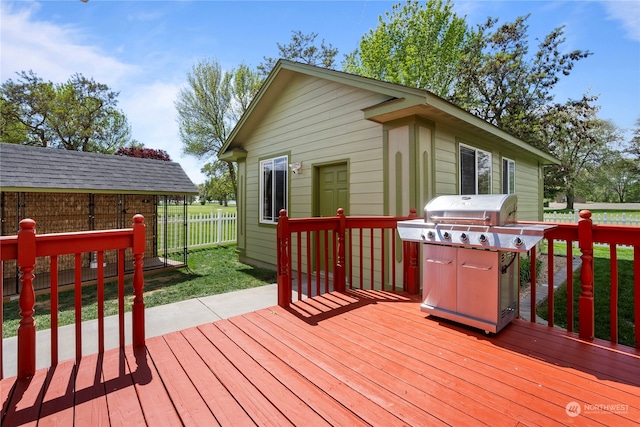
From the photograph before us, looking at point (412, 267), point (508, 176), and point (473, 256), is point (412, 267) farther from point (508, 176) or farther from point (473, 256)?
point (508, 176)

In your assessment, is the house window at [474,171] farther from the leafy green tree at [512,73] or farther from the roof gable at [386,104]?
the leafy green tree at [512,73]

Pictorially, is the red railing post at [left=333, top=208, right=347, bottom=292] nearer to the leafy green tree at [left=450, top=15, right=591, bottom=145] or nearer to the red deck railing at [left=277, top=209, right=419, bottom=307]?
the red deck railing at [left=277, top=209, right=419, bottom=307]

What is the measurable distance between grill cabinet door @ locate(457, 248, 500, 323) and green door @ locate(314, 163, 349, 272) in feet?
9.52

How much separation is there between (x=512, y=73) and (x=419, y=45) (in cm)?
502

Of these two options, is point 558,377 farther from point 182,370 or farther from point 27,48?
point 27,48

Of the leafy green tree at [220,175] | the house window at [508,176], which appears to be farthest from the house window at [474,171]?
the leafy green tree at [220,175]

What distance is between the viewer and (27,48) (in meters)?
3.76

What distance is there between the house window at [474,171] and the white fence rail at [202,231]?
690 cm

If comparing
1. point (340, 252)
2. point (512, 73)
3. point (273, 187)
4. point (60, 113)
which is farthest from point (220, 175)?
point (512, 73)

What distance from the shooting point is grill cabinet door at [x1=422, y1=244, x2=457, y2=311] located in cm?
265

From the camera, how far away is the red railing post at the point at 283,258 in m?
3.13

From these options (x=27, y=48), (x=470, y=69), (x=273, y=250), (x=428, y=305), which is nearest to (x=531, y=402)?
(x=428, y=305)

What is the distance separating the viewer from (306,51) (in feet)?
58.1

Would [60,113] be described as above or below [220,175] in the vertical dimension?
above
